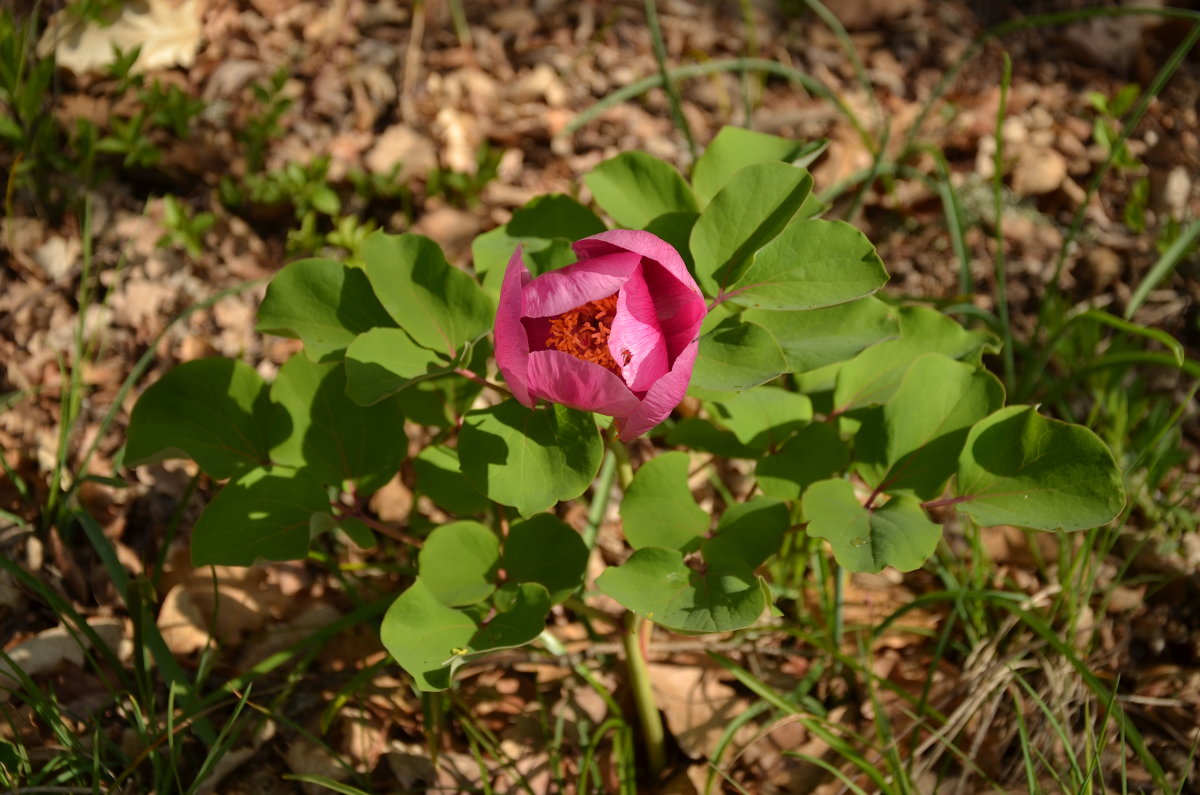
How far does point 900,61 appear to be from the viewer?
315 cm

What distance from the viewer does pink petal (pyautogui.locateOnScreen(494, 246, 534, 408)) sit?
1107mm

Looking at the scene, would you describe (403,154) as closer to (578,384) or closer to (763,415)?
(763,415)

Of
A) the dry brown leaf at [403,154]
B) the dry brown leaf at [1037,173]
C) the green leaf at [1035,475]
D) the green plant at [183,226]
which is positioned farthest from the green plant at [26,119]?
the dry brown leaf at [1037,173]

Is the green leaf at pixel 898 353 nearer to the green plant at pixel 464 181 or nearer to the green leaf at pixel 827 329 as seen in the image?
the green leaf at pixel 827 329

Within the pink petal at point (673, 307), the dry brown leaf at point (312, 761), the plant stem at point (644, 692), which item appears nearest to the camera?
the pink petal at point (673, 307)

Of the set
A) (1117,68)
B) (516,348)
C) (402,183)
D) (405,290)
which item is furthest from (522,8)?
(516,348)

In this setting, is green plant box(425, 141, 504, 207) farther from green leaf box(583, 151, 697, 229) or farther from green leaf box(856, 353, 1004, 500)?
green leaf box(856, 353, 1004, 500)

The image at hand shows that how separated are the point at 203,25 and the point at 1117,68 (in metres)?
3.02

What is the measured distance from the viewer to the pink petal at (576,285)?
113 centimetres

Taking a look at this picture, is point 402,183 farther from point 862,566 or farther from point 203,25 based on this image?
point 862,566

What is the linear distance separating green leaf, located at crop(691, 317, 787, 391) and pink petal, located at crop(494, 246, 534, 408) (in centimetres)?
23

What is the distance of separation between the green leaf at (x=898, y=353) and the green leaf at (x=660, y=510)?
317 mm

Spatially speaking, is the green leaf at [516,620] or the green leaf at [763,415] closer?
the green leaf at [516,620]

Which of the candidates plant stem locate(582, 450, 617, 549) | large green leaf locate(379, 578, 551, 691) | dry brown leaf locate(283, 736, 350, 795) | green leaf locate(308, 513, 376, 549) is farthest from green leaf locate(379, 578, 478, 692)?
dry brown leaf locate(283, 736, 350, 795)
